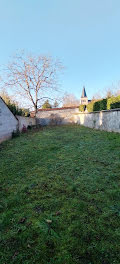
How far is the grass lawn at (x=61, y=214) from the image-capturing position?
4.03 ft

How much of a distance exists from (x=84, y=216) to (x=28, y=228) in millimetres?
797

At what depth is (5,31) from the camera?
25.2ft

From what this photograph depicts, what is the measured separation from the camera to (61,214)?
5.71 feet

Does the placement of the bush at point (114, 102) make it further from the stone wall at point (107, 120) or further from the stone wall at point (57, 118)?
the stone wall at point (57, 118)

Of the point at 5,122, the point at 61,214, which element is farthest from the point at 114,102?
the point at 61,214

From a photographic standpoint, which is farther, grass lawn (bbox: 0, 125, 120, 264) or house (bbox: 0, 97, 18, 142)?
house (bbox: 0, 97, 18, 142)

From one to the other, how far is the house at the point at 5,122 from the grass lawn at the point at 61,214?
406 centimetres

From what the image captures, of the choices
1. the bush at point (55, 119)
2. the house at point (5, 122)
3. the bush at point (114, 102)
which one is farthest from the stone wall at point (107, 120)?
the bush at point (55, 119)

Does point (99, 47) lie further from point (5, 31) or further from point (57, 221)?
point (57, 221)

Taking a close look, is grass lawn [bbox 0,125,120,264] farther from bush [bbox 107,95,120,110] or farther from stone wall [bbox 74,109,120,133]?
bush [bbox 107,95,120,110]

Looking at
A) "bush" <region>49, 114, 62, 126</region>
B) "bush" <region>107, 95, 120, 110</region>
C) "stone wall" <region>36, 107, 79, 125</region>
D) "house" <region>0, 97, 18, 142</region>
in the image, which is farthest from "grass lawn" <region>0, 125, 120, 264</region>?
"stone wall" <region>36, 107, 79, 125</region>

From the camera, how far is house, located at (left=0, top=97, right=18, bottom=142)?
6.76 m

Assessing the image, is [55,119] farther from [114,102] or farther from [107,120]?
[114,102]

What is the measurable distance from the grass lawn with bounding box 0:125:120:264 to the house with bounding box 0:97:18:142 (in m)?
4.06
